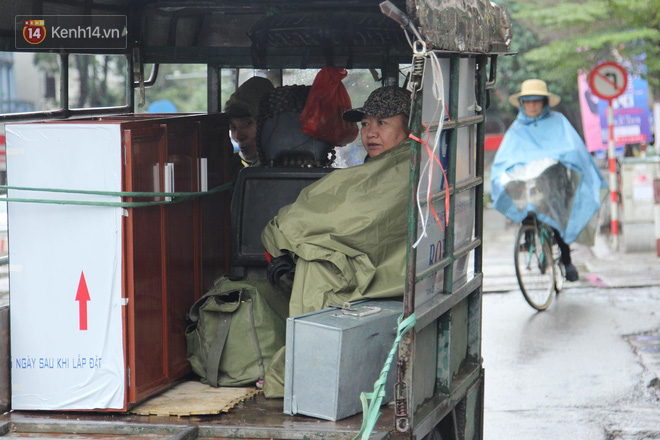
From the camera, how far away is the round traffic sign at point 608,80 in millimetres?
13656

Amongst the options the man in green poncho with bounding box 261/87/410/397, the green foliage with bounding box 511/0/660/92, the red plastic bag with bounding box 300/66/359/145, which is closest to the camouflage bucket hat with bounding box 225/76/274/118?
the red plastic bag with bounding box 300/66/359/145

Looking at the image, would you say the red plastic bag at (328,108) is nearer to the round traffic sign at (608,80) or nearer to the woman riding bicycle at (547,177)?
the woman riding bicycle at (547,177)

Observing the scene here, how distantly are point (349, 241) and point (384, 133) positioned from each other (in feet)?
2.56

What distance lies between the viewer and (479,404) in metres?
4.84

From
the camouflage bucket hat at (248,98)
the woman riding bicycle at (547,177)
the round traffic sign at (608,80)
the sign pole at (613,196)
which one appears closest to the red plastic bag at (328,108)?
the camouflage bucket hat at (248,98)

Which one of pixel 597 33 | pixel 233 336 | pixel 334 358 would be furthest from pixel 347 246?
pixel 597 33

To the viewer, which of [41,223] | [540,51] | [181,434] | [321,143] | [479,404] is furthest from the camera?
[540,51]

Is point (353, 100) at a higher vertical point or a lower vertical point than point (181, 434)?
higher

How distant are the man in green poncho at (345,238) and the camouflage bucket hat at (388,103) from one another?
15.3 inches

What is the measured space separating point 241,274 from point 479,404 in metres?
1.44

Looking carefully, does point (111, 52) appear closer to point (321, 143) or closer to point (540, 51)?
point (321, 143)

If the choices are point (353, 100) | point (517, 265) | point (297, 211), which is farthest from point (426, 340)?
point (517, 265)

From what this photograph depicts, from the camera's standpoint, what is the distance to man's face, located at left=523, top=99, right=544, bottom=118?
403 inches

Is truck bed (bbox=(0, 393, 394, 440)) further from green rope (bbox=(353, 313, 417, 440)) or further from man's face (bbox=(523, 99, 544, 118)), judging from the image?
man's face (bbox=(523, 99, 544, 118))
